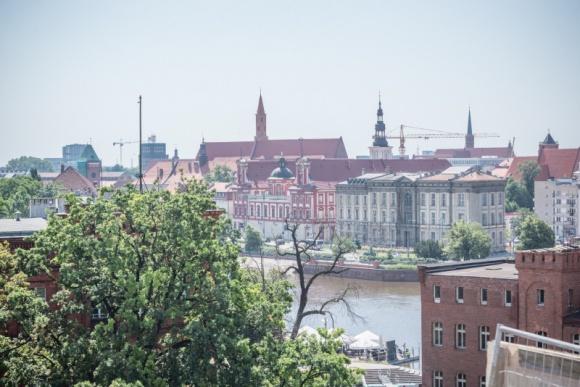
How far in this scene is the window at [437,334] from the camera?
42031 millimetres

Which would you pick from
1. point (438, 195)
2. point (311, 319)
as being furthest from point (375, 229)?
point (311, 319)

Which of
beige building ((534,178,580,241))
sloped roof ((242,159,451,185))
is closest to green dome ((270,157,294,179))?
sloped roof ((242,159,451,185))

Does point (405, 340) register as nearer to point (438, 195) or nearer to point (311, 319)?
point (311, 319)

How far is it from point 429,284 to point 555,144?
15389 centimetres

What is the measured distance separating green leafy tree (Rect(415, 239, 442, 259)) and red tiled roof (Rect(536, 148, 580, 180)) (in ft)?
162

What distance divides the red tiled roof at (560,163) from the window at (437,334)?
389 feet

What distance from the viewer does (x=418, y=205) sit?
415 feet

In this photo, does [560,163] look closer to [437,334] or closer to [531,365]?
[437,334]

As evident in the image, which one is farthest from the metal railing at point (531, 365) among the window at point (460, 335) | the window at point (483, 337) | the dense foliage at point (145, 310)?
the window at point (460, 335)

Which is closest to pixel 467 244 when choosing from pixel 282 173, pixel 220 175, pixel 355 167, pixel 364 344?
pixel 282 173

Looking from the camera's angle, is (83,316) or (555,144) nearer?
(83,316)

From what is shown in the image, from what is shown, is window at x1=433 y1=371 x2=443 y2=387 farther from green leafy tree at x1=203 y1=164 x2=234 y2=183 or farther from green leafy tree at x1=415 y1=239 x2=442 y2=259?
green leafy tree at x1=203 y1=164 x2=234 y2=183

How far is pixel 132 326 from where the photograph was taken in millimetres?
27703

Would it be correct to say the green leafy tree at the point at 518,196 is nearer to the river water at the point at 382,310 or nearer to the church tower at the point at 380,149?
the church tower at the point at 380,149
